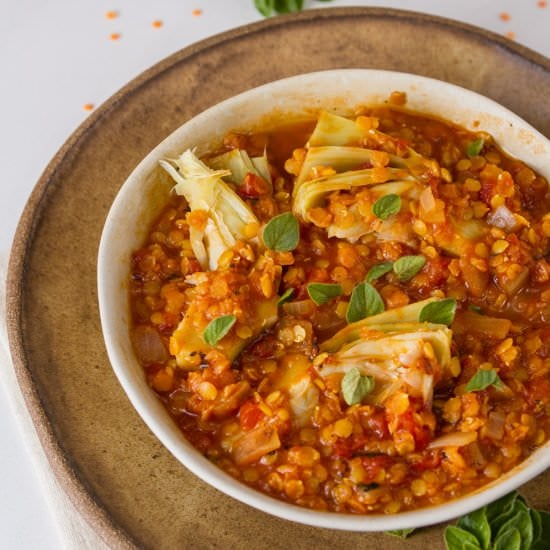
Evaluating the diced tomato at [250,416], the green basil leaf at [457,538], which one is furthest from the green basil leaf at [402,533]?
the diced tomato at [250,416]

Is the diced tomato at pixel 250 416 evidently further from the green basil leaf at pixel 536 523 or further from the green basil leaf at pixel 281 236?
the green basil leaf at pixel 536 523

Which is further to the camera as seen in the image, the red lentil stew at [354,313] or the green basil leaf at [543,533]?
the green basil leaf at [543,533]

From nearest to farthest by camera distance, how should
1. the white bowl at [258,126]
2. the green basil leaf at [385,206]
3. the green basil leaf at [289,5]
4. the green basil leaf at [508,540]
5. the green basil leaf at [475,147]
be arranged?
the white bowl at [258,126], the green basil leaf at [508,540], the green basil leaf at [385,206], the green basil leaf at [475,147], the green basil leaf at [289,5]

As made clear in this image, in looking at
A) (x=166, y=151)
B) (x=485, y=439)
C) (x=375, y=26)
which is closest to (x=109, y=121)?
(x=166, y=151)

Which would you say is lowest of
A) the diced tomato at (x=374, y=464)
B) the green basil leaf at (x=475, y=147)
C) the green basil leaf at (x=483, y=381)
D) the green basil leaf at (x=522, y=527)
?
the green basil leaf at (x=522, y=527)

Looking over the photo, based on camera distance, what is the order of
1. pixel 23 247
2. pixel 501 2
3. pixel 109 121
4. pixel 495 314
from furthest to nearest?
pixel 501 2, pixel 109 121, pixel 23 247, pixel 495 314

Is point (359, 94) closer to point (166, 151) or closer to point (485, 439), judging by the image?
point (166, 151)
